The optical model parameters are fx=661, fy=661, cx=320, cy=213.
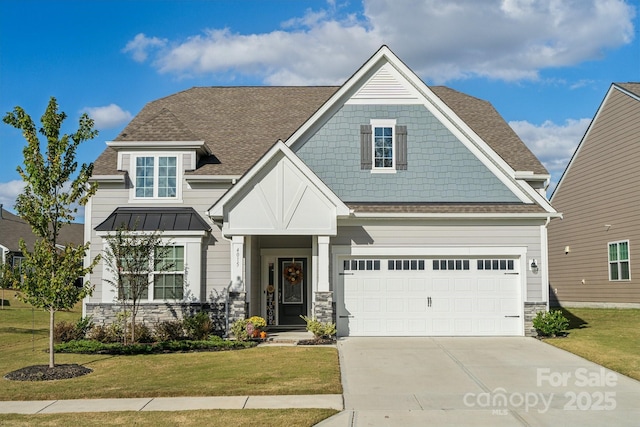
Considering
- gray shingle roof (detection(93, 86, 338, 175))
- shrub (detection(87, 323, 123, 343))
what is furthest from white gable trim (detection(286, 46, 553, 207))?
shrub (detection(87, 323, 123, 343))

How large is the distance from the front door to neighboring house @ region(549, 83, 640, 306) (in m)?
13.2

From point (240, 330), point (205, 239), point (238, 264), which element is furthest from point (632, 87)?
point (240, 330)

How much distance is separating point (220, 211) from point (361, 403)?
831cm

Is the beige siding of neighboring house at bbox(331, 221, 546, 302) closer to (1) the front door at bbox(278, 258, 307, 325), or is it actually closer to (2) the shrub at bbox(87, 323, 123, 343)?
(1) the front door at bbox(278, 258, 307, 325)

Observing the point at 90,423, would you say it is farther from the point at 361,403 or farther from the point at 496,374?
the point at 496,374

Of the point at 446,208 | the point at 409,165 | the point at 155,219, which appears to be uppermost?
the point at 409,165

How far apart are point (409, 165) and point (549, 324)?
5.87m

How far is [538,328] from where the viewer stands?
18109 millimetres

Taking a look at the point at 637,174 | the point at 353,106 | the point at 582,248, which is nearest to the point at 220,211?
the point at 353,106

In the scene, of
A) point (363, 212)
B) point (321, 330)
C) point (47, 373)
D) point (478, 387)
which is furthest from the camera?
point (363, 212)

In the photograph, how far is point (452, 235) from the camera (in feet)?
61.7

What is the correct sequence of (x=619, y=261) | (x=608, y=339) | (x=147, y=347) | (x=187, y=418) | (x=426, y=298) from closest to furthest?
(x=187, y=418) < (x=147, y=347) < (x=608, y=339) < (x=426, y=298) < (x=619, y=261)

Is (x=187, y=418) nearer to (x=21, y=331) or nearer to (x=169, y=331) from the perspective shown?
(x=169, y=331)

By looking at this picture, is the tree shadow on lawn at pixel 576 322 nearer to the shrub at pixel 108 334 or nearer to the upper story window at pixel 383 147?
the upper story window at pixel 383 147
